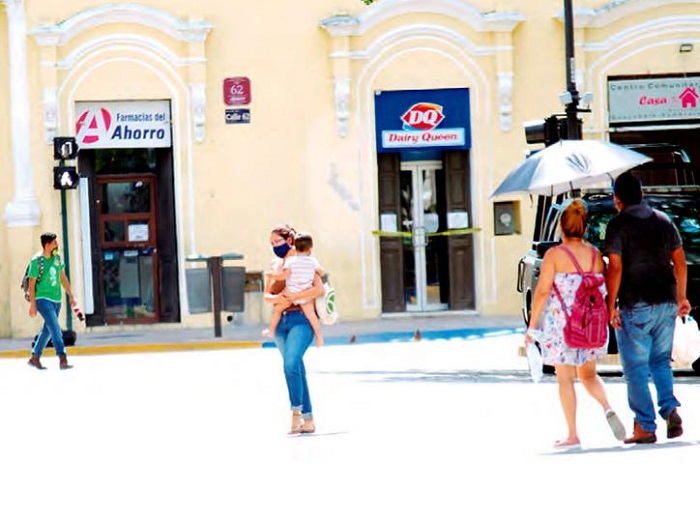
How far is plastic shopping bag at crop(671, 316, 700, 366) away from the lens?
13.7 meters

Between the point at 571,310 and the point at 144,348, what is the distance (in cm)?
1513

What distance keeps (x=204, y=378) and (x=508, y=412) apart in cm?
588

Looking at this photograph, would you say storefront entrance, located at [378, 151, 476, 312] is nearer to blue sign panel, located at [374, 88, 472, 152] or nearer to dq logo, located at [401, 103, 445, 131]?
blue sign panel, located at [374, 88, 472, 152]

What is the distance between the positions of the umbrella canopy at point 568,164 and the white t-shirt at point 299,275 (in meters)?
2.84

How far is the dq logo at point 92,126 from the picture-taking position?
101 feet

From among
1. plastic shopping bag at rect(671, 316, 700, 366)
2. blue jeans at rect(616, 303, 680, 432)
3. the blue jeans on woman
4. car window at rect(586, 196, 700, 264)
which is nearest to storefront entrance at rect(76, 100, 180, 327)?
car window at rect(586, 196, 700, 264)

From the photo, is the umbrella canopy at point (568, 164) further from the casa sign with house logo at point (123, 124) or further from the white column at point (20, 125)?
→ the white column at point (20, 125)

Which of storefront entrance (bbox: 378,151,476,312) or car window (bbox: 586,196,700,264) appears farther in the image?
storefront entrance (bbox: 378,151,476,312)

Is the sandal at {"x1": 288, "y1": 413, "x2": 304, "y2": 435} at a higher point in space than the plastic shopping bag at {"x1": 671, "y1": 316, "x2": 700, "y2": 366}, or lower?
lower

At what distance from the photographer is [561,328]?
12.8 metres

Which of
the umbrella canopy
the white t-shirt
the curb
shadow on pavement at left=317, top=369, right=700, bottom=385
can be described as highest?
the umbrella canopy

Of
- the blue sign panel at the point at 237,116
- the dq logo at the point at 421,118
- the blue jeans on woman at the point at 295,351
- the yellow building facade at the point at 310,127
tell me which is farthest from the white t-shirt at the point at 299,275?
the blue sign panel at the point at 237,116

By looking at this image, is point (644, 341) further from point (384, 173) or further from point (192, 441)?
point (384, 173)

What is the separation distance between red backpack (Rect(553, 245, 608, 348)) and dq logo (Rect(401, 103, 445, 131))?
60.2 feet
